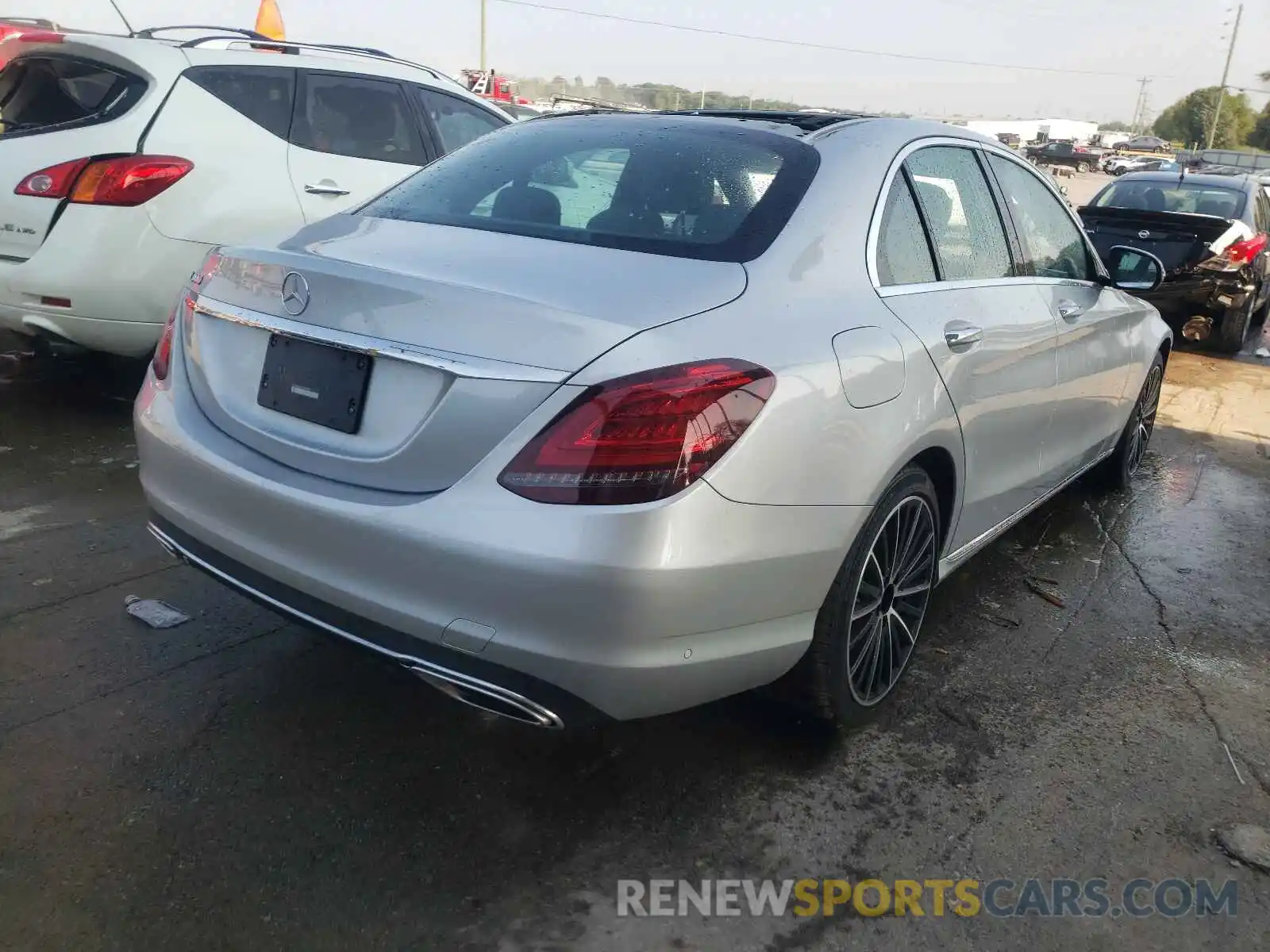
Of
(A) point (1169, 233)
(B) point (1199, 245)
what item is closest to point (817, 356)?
(B) point (1199, 245)

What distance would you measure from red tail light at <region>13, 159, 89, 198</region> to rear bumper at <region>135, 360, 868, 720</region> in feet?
9.67

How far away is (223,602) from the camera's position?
336cm

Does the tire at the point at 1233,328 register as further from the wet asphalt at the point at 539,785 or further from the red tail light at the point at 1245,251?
the wet asphalt at the point at 539,785

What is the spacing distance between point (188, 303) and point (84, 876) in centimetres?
135

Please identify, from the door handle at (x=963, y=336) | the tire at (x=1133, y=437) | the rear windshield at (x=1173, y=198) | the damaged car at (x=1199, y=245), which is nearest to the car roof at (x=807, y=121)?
the door handle at (x=963, y=336)

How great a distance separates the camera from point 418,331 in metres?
2.14

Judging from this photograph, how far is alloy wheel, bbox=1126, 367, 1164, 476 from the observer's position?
5.16 metres

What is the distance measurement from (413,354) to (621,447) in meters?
0.47

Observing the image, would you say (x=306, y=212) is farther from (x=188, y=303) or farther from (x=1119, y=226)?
(x=1119, y=226)

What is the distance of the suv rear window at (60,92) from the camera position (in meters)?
4.83

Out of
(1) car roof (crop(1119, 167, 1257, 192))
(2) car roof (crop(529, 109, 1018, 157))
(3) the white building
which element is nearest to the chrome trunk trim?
(2) car roof (crop(529, 109, 1018, 157))

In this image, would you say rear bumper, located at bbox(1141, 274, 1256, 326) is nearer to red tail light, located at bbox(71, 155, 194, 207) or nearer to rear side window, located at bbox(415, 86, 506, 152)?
rear side window, located at bbox(415, 86, 506, 152)

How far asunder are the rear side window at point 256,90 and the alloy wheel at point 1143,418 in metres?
4.43

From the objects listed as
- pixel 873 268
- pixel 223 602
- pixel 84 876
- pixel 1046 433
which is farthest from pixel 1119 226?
pixel 84 876
